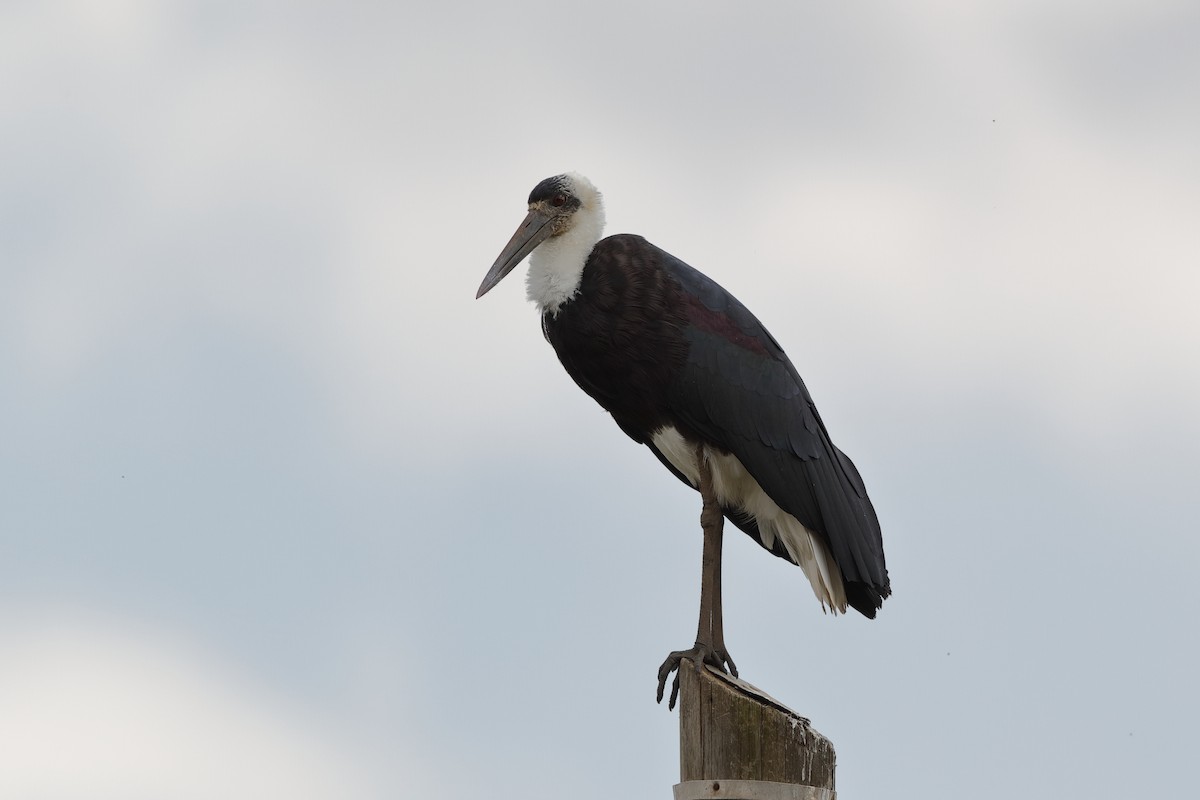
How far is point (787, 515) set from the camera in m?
6.64

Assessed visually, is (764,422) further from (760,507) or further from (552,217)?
(552,217)

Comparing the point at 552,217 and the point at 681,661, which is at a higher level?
the point at 552,217

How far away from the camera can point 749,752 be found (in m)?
4.42

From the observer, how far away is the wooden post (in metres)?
4.37

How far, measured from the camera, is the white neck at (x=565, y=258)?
6.39m

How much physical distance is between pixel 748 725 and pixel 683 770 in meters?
0.28

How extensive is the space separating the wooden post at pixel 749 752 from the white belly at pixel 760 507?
1.96m

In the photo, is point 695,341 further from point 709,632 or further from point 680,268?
point 709,632

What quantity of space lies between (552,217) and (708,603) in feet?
6.23

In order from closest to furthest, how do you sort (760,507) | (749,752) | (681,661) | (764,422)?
(749,752) < (681,661) < (764,422) < (760,507)

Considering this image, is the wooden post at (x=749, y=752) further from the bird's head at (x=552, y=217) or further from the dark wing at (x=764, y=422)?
the bird's head at (x=552, y=217)

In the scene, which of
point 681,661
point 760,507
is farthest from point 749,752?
point 760,507

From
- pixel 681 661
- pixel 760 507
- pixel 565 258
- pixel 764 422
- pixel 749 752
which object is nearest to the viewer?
pixel 749 752

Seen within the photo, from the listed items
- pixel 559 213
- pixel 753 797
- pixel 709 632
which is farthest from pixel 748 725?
pixel 559 213
